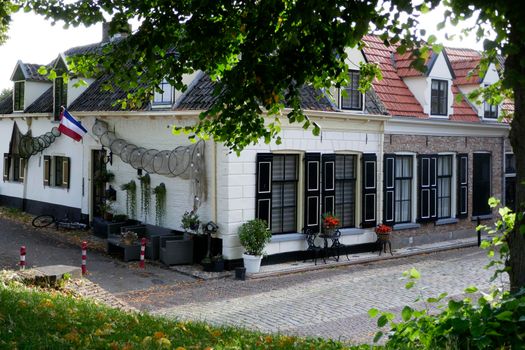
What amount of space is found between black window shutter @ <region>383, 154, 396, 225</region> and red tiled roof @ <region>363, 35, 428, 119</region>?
4.57 feet

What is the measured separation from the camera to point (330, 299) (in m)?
12.8

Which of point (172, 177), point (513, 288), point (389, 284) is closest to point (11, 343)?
point (513, 288)

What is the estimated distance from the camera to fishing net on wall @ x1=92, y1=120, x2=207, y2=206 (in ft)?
52.1

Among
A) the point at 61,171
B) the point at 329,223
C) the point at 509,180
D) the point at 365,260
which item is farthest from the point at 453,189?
the point at 61,171

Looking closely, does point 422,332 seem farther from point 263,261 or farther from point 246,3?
point 263,261

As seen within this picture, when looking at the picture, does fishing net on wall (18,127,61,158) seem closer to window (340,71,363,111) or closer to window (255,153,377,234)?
window (255,153,377,234)

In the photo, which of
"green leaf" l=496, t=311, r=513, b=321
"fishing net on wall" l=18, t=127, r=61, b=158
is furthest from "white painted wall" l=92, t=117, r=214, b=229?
"green leaf" l=496, t=311, r=513, b=321

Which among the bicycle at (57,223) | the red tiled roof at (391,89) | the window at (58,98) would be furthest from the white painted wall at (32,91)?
the red tiled roof at (391,89)

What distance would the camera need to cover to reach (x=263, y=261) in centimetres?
1573

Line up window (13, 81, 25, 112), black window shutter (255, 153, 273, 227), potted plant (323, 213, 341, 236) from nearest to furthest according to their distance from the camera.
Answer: black window shutter (255, 153, 273, 227)
potted plant (323, 213, 341, 236)
window (13, 81, 25, 112)

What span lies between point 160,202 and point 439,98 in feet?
30.7

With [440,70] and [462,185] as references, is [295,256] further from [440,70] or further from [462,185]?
[440,70]

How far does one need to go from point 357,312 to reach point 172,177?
282 inches

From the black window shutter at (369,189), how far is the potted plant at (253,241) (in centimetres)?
399
